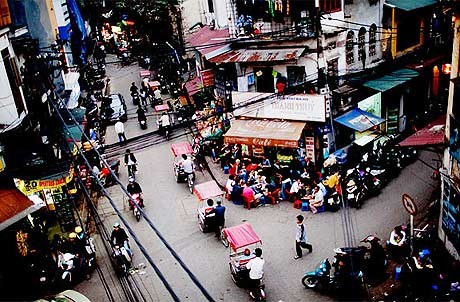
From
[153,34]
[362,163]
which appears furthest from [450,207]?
[153,34]

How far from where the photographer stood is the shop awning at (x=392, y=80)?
23.2 metres

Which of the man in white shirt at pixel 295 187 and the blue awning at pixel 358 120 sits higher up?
the blue awning at pixel 358 120

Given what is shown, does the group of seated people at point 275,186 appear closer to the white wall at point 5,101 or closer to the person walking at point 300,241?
the person walking at point 300,241

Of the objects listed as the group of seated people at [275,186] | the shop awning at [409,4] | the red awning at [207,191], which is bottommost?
the group of seated people at [275,186]

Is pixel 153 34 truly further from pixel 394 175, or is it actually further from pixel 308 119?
pixel 394 175

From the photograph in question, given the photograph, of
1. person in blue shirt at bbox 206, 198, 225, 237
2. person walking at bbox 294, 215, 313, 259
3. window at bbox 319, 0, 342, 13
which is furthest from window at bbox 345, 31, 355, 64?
person walking at bbox 294, 215, 313, 259

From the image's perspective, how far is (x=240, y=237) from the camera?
1509 centimetres

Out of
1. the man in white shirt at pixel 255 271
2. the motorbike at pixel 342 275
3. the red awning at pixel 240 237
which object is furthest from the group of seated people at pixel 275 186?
the man in white shirt at pixel 255 271

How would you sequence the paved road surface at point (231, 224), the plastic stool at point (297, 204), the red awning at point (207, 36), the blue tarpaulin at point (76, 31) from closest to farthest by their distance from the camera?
the paved road surface at point (231, 224) → the plastic stool at point (297, 204) → the red awning at point (207, 36) → the blue tarpaulin at point (76, 31)

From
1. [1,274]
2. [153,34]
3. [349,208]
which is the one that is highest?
[153,34]

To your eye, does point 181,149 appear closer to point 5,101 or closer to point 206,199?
point 206,199

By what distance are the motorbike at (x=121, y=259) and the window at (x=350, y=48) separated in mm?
13690

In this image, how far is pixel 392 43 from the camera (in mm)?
25125

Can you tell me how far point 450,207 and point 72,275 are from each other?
1219 centimetres
